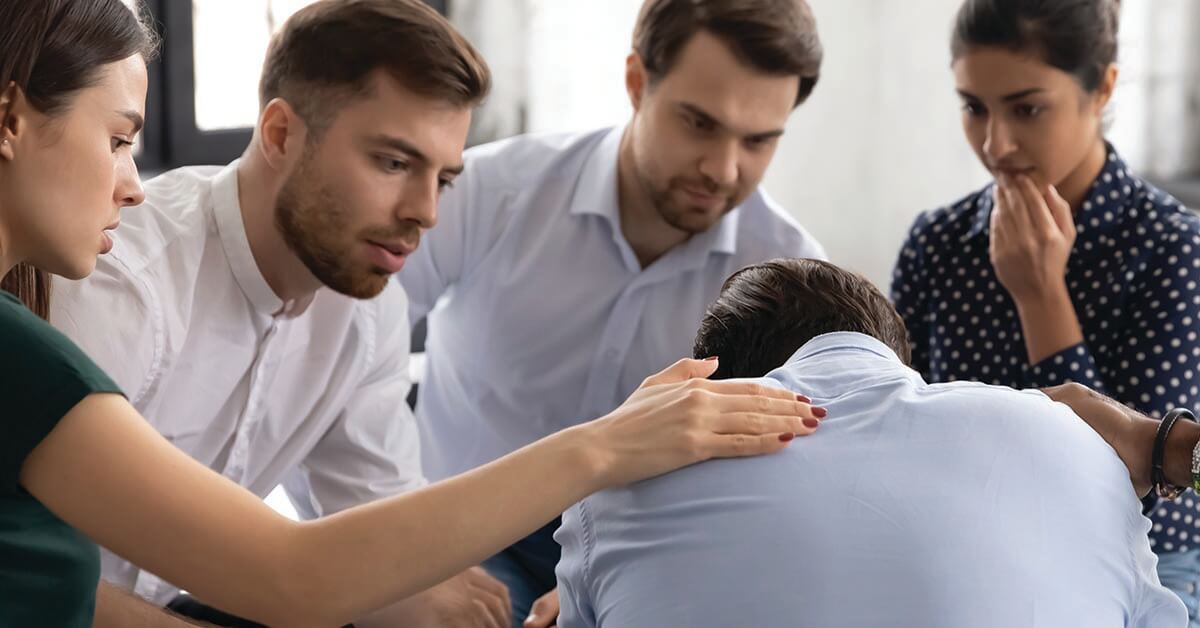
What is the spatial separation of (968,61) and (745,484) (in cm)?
132

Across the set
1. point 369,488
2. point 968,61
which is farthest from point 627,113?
point 369,488

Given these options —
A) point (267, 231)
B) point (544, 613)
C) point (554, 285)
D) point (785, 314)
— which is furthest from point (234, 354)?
point (785, 314)

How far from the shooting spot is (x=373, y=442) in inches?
85.5

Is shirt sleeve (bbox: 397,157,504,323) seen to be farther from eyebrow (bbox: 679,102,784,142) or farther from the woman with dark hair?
the woman with dark hair

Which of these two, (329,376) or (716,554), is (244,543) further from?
(329,376)

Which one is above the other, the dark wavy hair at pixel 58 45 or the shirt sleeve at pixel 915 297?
the dark wavy hair at pixel 58 45

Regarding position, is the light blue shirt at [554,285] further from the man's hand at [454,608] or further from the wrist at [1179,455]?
the wrist at [1179,455]

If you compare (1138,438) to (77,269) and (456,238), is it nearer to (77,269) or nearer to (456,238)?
(77,269)

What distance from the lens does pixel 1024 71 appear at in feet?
7.35

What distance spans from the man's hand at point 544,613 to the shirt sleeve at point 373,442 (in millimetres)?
274

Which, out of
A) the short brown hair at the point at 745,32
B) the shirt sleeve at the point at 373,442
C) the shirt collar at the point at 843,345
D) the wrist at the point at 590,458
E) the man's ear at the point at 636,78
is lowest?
the shirt sleeve at the point at 373,442

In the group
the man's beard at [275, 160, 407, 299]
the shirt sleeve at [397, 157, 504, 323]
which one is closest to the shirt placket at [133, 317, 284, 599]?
the man's beard at [275, 160, 407, 299]

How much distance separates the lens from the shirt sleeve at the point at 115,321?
69.2 inches

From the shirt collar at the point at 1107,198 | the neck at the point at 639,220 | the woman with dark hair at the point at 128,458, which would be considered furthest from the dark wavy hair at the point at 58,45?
the shirt collar at the point at 1107,198
